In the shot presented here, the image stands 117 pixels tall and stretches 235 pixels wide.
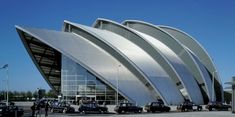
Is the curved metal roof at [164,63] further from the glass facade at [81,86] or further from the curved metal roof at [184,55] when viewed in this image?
the glass facade at [81,86]

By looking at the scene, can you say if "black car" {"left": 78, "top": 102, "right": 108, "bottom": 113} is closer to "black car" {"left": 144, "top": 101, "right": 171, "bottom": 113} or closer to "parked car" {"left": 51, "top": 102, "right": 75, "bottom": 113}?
"parked car" {"left": 51, "top": 102, "right": 75, "bottom": 113}

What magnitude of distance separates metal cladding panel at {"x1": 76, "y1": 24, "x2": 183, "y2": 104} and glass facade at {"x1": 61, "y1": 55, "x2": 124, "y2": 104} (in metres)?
6.33

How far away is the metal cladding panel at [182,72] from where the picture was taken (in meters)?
71.7

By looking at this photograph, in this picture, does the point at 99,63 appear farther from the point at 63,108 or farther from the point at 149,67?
the point at 63,108

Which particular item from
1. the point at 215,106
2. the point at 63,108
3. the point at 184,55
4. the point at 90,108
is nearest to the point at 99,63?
the point at 63,108

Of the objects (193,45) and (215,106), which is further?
(193,45)

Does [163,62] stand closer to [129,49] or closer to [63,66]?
[129,49]

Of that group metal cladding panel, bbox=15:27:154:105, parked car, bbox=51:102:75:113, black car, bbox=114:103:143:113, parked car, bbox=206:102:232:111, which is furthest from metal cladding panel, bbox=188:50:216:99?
parked car, bbox=51:102:75:113

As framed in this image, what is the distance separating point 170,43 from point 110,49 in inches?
555

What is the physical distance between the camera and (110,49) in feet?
224

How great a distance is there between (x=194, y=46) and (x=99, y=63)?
1012 inches

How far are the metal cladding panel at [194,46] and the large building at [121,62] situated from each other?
2526 mm

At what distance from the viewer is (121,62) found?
6794cm

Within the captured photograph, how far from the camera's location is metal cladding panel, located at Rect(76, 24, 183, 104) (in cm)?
6650
